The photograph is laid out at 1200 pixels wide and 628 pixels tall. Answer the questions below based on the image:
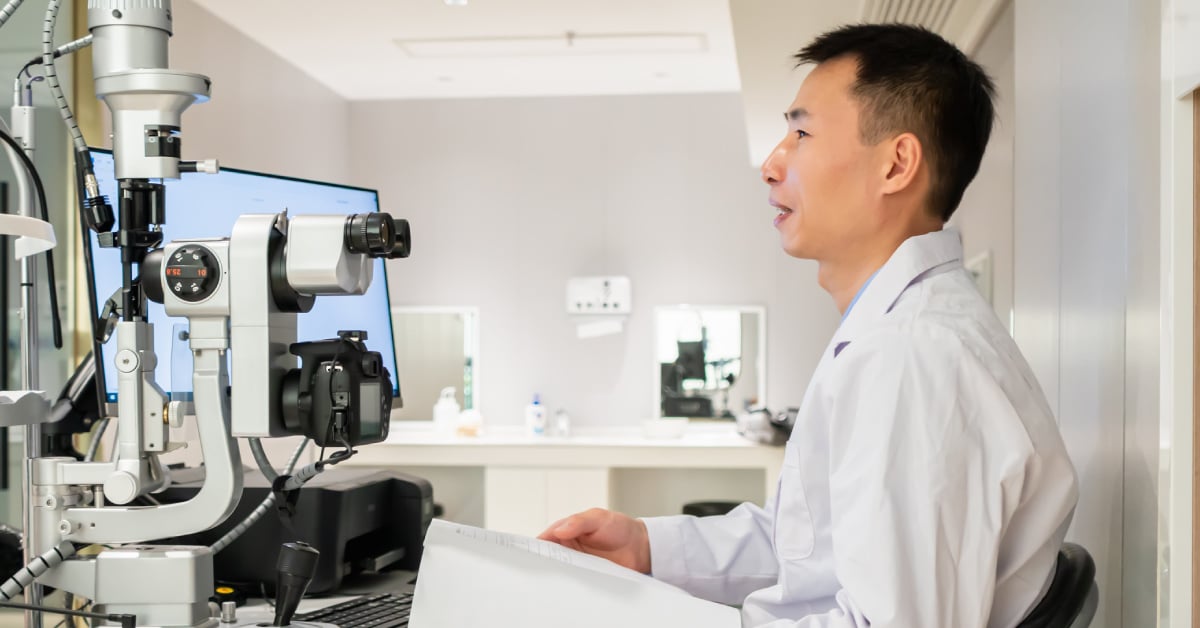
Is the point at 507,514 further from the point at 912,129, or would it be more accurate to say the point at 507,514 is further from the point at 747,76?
the point at 912,129

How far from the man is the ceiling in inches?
124

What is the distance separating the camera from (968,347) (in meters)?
1.01

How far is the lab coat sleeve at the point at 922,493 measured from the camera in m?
0.95

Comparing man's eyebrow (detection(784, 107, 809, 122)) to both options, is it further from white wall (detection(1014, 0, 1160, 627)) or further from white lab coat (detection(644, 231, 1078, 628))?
white wall (detection(1014, 0, 1160, 627))

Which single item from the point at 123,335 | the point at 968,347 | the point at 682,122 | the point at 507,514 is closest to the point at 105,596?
the point at 123,335

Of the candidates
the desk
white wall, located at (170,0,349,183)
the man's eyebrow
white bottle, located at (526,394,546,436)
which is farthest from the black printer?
white bottle, located at (526,394,546,436)

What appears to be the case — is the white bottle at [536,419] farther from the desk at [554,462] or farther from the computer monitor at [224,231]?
the computer monitor at [224,231]

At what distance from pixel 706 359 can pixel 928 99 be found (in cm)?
454

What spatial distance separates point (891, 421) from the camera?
0.97 metres

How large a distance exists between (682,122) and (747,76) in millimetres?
2028

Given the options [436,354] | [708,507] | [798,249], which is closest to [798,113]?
[798,249]

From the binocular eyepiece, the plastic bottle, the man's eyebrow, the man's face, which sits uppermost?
the man's eyebrow

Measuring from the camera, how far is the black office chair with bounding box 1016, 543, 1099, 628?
973 mm

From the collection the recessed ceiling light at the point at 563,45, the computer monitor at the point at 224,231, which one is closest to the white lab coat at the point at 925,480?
the computer monitor at the point at 224,231
